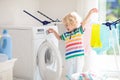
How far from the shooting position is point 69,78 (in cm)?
175

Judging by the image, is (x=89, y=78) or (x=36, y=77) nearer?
(x=89, y=78)

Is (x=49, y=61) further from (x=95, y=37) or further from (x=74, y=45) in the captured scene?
(x=95, y=37)

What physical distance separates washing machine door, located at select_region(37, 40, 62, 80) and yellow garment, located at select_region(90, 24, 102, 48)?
32cm

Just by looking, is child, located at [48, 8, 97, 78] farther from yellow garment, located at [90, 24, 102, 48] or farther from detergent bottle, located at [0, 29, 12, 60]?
detergent bottle, located at [0, 29, 12, 60]

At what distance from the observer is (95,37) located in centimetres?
191

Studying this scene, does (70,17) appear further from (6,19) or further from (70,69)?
(6,19)

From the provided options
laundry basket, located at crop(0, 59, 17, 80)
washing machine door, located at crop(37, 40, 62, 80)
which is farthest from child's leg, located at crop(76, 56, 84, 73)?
laundry basket, located at crop(0, 59, 17, 80)

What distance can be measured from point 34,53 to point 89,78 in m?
0.52

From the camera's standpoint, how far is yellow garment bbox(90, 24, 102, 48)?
74.9 inches

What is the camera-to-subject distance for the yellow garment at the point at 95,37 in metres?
1.90

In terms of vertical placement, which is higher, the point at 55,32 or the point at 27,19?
the point at 27,19

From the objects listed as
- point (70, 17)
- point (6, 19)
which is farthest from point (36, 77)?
point (6, 19)

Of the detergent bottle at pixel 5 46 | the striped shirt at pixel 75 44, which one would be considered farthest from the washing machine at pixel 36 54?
the detergent bottle at pixel 5 46

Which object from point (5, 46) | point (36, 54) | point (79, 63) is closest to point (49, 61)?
point (36, 54)
